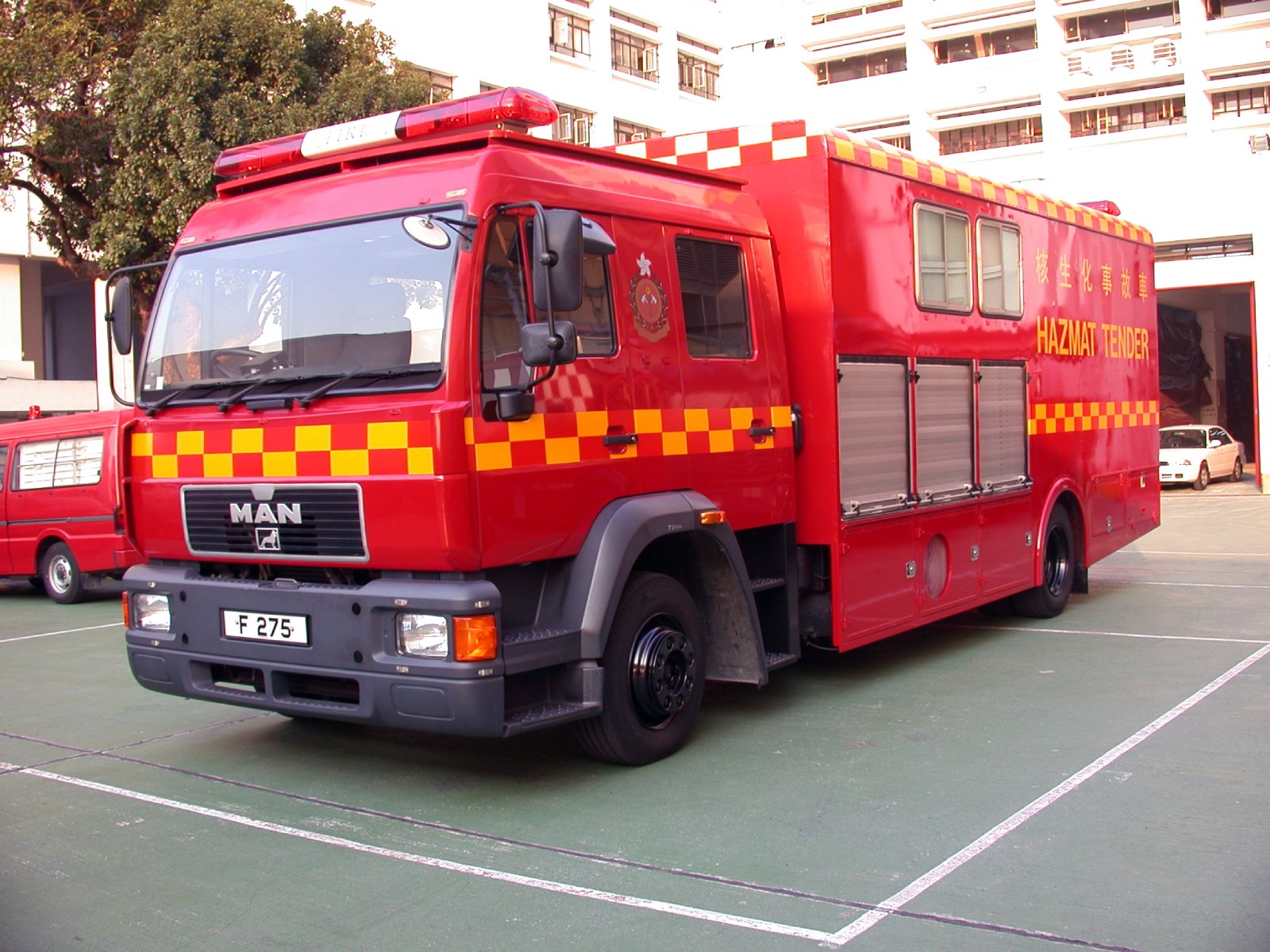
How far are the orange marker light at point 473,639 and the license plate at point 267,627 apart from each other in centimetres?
78

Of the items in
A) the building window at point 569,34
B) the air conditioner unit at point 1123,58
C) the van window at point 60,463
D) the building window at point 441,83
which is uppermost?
the air conditioner unit at point 1123,58

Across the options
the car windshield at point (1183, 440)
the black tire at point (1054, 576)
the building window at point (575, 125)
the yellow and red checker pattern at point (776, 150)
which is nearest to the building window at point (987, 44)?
the building window at point (575, 125)

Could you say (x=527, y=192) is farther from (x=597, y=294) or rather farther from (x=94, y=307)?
(x=94, y=307)

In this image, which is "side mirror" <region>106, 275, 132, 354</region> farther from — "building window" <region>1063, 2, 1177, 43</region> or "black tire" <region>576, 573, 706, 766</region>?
"building window" <region>1063, 2, 1177, 43</region>

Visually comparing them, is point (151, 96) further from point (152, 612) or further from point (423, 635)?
point (423, 635)

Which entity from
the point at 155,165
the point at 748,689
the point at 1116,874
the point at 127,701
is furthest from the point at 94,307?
the point at 1116,874

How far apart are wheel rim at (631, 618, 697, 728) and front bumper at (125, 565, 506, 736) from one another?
3.06 feet

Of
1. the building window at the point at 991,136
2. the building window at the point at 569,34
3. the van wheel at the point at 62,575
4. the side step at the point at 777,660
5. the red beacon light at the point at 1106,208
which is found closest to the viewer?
the side step at the point at 777,660

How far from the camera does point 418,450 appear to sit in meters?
5.11

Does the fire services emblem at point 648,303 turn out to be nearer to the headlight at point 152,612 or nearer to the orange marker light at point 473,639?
the orange marker light at point 473,639

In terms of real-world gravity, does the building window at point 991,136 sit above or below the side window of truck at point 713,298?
above

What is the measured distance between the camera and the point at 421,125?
5.65 metres

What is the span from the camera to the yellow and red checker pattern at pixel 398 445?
518 cm

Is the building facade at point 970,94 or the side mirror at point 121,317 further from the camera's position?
the building facade at point 970,94
